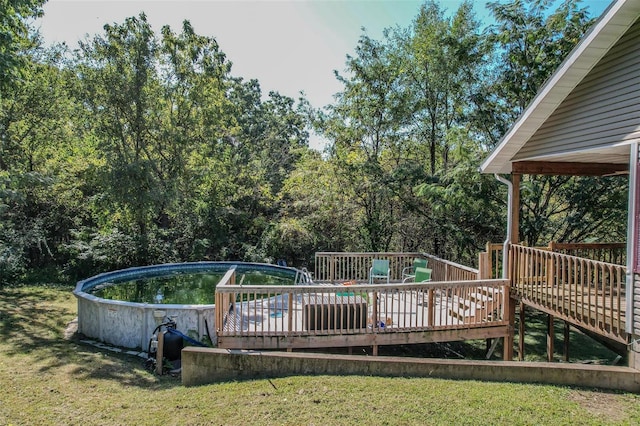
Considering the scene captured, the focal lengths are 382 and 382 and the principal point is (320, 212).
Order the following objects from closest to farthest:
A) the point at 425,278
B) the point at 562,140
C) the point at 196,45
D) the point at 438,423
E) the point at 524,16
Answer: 1. the point at 438,423
2. the point at 562,140
3. the point at 425,278
4. the point at 524,16
5. the point at 196,45

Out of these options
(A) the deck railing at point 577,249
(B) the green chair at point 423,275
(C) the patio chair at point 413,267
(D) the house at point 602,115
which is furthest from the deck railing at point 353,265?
(D) the house at point 602,115

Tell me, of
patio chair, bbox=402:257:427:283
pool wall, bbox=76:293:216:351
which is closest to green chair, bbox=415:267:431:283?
patio chair, bbox=402:257:427:283

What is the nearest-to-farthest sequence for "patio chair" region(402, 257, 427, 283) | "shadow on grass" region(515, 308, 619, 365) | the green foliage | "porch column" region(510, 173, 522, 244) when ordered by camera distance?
"porch column" region(510, 173, 522, 244) < "shadow on grass" region(515, 308, 619, 365) < "patio chair" region(402, 257, 427, 283) < the green foliage

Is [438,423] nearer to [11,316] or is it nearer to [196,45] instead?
[11,316]

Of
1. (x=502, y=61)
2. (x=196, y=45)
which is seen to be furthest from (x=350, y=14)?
(x=196, y=45)

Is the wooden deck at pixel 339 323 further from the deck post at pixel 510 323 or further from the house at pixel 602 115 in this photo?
the house at pixel 602 115

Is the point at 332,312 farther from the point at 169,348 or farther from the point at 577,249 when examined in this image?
the point at 577,249

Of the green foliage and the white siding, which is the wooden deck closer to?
the white siding

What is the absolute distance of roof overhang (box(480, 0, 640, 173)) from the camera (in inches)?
200

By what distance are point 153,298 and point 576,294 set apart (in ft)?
33.4

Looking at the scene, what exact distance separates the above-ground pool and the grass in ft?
5.07

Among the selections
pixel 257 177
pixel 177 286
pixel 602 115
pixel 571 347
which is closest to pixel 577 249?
pixel 571 347

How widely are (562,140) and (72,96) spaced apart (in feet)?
50.2

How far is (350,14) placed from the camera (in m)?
12.7
